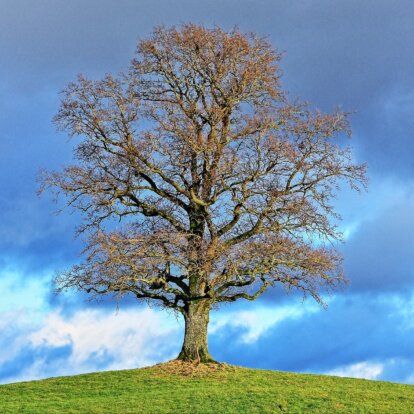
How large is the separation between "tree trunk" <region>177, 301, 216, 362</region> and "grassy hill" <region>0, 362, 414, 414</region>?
68cm

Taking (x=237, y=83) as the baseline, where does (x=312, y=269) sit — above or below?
below

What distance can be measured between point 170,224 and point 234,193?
3.21 m

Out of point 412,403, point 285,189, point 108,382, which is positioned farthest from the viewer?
point 285,189

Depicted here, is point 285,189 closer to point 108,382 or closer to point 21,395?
point 108,382

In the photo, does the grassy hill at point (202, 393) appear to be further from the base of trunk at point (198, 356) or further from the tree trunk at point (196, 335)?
the tree trunk at point (196, 335)

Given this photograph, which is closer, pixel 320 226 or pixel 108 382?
pixel 108 382

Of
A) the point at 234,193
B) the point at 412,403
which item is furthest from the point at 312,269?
the point at 412,403

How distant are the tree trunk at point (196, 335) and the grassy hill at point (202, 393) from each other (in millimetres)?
680

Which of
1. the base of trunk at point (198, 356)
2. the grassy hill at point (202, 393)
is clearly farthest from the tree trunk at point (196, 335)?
the grassy hill at point (202, 393)

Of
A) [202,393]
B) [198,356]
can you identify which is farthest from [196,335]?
[202,393]

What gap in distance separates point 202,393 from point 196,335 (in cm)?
574

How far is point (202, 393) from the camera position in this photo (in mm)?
23547

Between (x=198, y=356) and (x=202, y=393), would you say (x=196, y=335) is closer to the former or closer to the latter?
(x=198, y=356)

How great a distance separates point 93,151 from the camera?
100 ft
